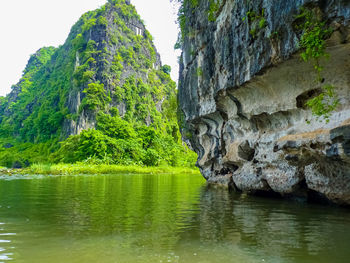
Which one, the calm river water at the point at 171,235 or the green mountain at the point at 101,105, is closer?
the calm river water at the point at 171,235

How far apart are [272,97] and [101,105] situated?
48018 millimetres

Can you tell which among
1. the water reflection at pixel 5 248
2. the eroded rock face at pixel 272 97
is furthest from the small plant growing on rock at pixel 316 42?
the water reflection at pixel 5 248

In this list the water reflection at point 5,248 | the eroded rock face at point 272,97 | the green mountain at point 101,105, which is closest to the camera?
the water reflection at point 5,248

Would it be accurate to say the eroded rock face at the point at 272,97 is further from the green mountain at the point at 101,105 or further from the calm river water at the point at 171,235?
the green mountain at the point at 101,105

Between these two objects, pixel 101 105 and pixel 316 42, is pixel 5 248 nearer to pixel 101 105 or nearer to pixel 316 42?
pixel 316 42

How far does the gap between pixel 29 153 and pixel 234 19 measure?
183ft

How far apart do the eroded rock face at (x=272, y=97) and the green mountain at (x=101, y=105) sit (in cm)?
3104

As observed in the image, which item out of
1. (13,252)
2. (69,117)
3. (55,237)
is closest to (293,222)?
(55,237)

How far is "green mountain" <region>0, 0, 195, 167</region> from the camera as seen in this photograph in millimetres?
51344

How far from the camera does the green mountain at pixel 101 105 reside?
2021 inches

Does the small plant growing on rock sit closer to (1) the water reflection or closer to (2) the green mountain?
(1) the water reflection

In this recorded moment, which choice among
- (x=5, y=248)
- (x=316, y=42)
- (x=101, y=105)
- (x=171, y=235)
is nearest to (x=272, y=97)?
(x=316, y=42)

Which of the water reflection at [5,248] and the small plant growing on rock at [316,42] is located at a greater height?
the small plant growing on rock at [316,42]

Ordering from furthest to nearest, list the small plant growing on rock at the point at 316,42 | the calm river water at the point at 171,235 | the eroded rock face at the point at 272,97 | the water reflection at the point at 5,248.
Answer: the eroded rock face at the point at 272,97 < the small plant growing on rock at the point at 316,42 < the calm river water at the point at 171,235 < the water reflection at the point at 5,248
